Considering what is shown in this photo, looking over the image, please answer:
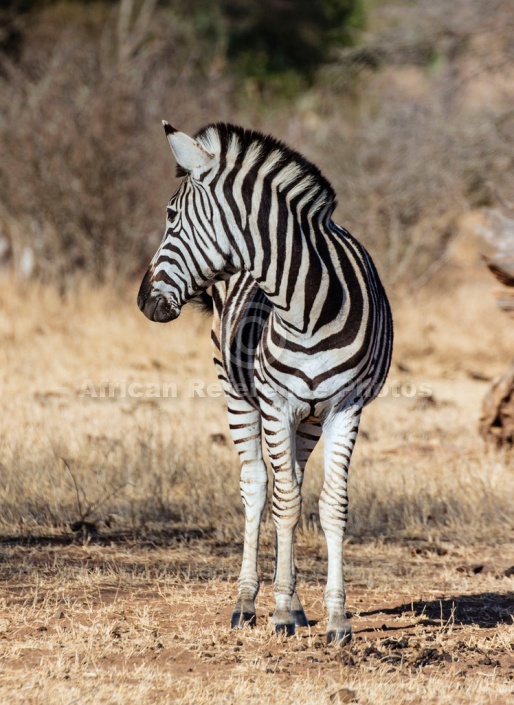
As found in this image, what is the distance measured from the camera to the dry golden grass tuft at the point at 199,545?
12.6 ft

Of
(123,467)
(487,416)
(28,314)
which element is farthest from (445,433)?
(28,314)

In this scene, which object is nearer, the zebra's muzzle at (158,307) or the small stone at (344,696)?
the small stone at (344,696)

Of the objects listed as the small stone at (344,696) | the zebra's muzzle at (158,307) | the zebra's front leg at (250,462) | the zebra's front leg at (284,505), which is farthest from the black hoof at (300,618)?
the zebra's muzzle at (158,307)

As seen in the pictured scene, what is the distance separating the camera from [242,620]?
4469 millimetres

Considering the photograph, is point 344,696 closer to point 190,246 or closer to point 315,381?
point 315,381

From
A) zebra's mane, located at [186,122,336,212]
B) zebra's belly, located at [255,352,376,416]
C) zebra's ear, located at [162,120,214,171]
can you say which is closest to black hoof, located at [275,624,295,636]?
zebra's belly, located at [255,352,376,416]

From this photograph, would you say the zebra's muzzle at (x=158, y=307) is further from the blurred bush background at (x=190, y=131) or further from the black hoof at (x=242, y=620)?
the blurred bush background at (x=190, y=131)

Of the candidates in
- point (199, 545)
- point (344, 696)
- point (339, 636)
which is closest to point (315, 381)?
point (339, 636)

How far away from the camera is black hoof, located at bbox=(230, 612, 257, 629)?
4448 mm

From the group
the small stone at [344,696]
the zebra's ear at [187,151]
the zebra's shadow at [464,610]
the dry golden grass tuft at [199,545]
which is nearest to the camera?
the small stone at [344,696]

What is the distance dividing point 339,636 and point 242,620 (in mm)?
465

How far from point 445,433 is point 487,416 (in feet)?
2.71

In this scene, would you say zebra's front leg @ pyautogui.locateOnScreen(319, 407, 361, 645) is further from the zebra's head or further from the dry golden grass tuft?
the zebra's head

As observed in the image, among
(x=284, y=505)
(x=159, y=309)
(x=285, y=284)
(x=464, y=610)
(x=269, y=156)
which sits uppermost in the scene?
(x=269, y=156)
